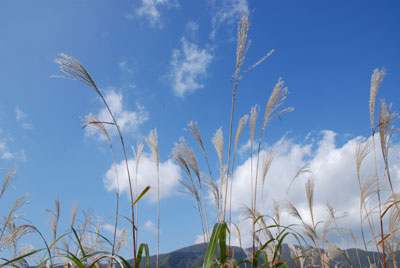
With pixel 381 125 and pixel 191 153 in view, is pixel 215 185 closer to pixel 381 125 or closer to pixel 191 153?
pixel 191 153

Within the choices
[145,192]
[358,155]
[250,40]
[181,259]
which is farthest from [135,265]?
[181,259]

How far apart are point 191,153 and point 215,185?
1.29 ft

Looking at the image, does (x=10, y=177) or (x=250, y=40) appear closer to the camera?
(x=250, y=40)

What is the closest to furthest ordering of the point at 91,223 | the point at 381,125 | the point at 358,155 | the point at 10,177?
the point at 381,125, the point at 358,155, the point at 10,177, the point at 91,223

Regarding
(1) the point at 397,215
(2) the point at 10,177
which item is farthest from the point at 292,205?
(2) the point at 10,177

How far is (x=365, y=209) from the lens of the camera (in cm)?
321

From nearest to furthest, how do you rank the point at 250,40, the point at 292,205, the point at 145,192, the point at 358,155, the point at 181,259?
the point at 145,192, the point at 250,40, the point at 358,155, the point at 292,205, the point at 181,259

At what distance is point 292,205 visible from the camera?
4.30m

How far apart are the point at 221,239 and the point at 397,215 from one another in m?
1.97

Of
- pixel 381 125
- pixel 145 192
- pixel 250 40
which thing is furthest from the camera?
pixel 381 125

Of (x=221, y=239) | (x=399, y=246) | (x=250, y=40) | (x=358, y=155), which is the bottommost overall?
(x=399, y=246)

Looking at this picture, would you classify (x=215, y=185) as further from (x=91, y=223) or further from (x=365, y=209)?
(x=91, y=223)

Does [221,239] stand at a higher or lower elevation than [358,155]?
lower

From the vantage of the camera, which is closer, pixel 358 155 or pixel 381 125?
pixel 381 125
